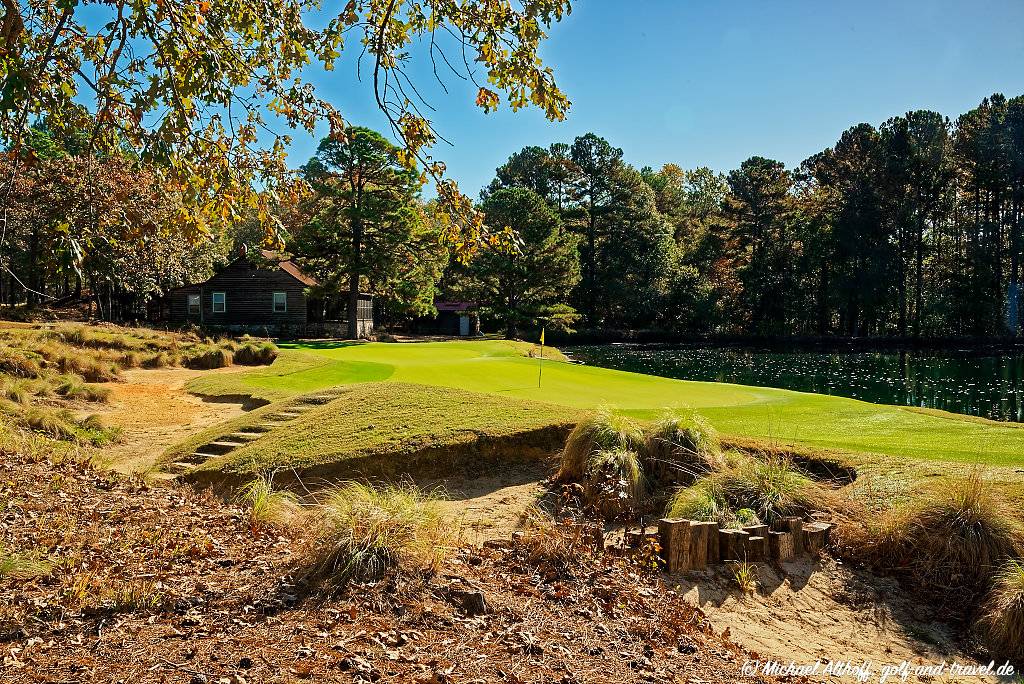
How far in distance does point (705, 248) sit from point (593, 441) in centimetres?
5283

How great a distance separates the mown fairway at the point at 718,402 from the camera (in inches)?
368

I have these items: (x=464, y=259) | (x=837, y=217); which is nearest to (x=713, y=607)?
(x=464, y=259)

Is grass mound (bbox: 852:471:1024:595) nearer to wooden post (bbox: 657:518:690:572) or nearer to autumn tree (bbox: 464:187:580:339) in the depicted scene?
wooden post (bbox: 657:518:690:572)

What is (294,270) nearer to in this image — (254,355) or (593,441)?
(254,355)

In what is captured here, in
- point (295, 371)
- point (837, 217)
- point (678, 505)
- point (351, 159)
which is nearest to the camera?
point (678, 505)

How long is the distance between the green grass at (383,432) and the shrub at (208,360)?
517 inches

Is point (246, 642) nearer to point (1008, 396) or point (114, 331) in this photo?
point (1008, 396)

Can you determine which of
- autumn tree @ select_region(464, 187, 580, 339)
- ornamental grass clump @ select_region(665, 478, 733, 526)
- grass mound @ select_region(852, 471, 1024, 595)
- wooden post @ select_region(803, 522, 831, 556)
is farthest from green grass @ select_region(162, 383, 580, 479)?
autumn tree @ select_region(464, 187, 580, 339)

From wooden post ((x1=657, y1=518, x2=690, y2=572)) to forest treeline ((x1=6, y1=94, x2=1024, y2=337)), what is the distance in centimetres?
3196

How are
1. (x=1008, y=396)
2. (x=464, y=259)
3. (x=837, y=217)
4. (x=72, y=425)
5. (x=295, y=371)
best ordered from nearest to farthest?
(x=464, y=259)
(x=72, y=425)
(x=295, y=371)
(x=1008, y=396)
(x=837, y=217)

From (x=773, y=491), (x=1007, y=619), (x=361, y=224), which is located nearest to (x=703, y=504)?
(x=773, y=491)

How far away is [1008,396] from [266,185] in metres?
23.6

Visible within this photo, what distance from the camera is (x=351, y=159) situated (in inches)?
1556

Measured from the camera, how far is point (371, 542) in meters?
4.96
